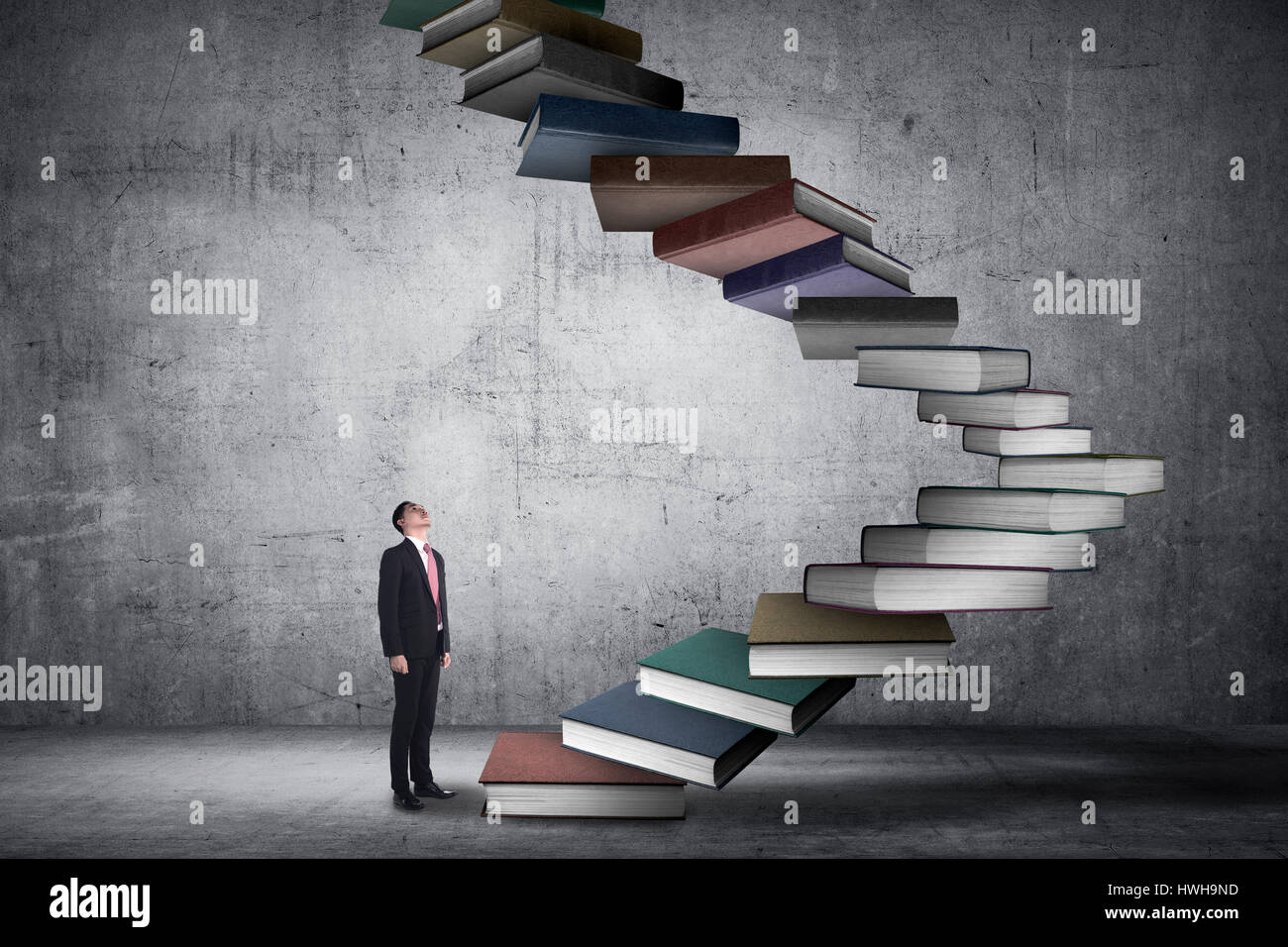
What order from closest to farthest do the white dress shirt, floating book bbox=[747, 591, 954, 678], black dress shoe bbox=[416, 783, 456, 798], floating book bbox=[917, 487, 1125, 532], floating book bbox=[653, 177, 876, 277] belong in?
floating book bbox=[653, 177, 876, 277], floating book bbox=[917, 487, 1125, 532], floating book bbox=[747, 591, 954, 678], black dress shoe bbox=[416, 783, 456, 798], the white dress shirt

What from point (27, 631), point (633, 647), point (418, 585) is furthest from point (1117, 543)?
point (27, 631)

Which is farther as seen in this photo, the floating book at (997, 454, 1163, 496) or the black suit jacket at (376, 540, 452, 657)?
the black suit jacket at (376, 540, 452, 657)

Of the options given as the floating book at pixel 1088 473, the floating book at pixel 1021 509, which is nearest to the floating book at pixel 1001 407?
the floating book at pixel 1088 473

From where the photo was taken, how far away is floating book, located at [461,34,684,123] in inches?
93.7

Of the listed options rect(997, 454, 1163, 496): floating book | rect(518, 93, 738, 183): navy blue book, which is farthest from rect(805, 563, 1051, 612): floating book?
rect(518, 93, 738, 183): navy blue book

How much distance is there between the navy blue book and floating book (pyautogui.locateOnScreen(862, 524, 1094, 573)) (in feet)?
3.64

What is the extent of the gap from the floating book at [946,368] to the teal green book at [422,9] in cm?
119

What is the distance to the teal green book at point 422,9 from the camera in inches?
100

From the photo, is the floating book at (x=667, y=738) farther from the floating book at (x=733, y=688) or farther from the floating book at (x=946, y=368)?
the floating book at (x=946, y=368)

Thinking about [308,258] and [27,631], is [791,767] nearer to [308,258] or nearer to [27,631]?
[308,258]

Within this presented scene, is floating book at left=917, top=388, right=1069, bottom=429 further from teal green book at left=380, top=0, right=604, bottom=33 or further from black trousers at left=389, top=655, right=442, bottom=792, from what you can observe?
black trousers at left=389, top=655, right=442, bottom=792

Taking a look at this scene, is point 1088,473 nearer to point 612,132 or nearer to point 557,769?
point 612,132

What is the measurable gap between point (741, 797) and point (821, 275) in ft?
5.42
